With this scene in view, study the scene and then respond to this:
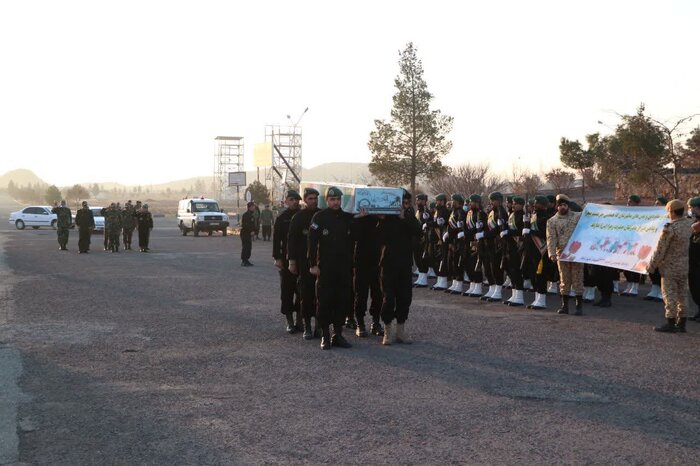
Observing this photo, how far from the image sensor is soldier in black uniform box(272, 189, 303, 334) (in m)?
10.6

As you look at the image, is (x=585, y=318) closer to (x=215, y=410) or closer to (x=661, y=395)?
(x=661, y=395)

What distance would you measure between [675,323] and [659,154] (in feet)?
50.6

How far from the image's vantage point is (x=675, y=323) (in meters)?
10.8

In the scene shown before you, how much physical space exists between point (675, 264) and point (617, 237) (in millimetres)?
2227

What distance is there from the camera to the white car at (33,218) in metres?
54.2

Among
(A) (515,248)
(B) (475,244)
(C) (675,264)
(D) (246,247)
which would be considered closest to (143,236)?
(D) (246,247)

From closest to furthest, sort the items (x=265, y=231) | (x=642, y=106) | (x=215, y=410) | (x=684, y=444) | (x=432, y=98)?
(x=684, y=444) < (x=215, y=410) < (x=642, y=106) < (x=265, y=231) < (x=432, y=98)

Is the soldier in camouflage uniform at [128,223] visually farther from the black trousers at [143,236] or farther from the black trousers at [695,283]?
the black trousers at [695,283]

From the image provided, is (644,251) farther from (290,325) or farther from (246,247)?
(246,247)

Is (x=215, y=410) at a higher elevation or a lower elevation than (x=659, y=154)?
lower

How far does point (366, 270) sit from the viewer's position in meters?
10.5

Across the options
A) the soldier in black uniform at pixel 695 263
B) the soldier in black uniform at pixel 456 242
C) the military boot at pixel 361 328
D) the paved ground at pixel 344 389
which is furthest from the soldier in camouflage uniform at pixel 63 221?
the soldier in black uniform at pixel 695 263

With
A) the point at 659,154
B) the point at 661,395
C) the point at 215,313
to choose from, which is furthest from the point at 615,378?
the point at 659,154

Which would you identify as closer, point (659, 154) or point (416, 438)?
point (416, 438)
